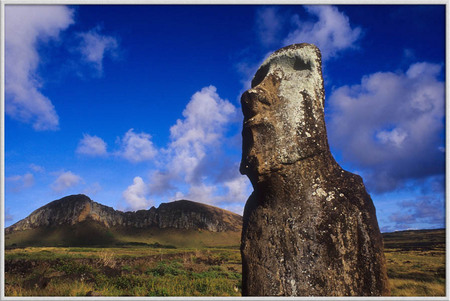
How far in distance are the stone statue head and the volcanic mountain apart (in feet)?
311

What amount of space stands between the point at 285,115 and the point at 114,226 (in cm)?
11044

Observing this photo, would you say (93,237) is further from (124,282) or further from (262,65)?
(262,65)

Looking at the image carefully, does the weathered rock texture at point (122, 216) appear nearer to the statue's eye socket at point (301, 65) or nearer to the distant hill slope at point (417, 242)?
the distant hill slope at point (417, 242)

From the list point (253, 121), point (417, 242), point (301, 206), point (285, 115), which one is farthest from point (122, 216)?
point (301, 206)

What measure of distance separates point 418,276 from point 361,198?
→ 2162cm

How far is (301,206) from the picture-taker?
14.0 feet

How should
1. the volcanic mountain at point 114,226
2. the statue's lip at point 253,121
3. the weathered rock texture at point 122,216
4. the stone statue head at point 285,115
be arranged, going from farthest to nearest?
the weathered rock texture at point 122,216
the volcanic mountain at point 114,226
the statue's lip at point 253,121
the stone statue head at point 285,115

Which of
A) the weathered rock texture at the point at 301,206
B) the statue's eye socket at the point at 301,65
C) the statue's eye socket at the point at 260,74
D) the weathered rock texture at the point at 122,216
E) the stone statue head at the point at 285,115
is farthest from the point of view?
the weathered rock texture at the point at 122,216

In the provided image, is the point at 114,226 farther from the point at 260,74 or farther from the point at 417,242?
the point at 260,74

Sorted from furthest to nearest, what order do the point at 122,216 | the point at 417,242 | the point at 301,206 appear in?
the point at 122,216
the point at 417,242
the point at 301,206

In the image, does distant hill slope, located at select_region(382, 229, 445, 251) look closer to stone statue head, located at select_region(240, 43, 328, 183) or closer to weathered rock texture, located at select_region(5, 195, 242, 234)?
weathered rock texture, located at select_region(5, 195, 242, 234)

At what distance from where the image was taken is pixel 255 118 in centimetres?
472

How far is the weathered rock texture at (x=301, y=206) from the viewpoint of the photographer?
3982mm

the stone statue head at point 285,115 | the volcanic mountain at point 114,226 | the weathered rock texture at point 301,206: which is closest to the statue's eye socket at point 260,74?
the stone statue head at point 285,115
